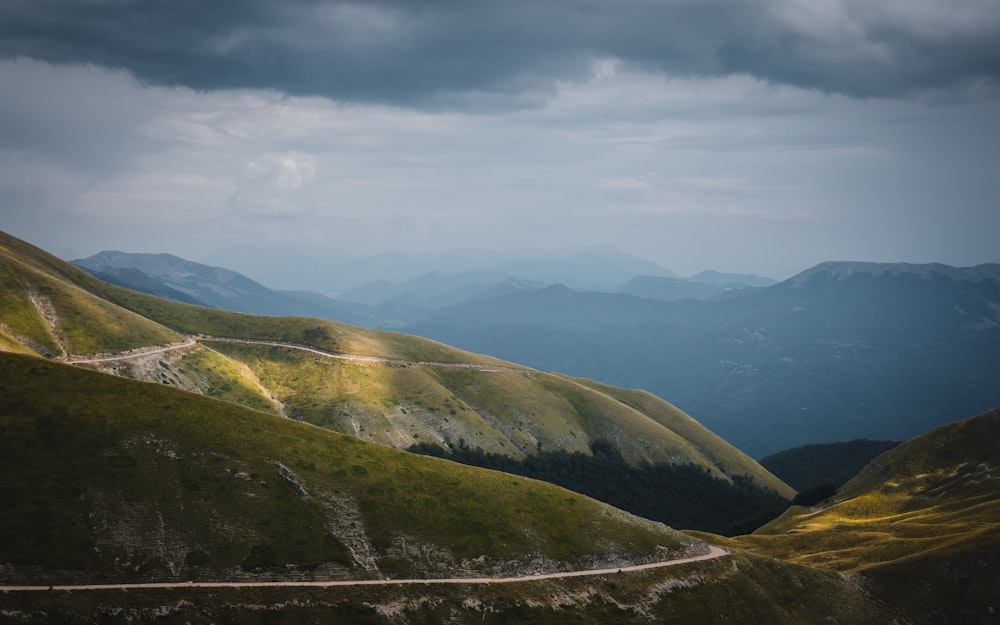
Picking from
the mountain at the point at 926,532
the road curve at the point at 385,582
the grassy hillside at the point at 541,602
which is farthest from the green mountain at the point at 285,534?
the mountain at the point at 926,532

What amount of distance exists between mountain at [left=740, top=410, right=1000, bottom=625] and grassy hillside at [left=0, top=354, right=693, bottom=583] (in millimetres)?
35011

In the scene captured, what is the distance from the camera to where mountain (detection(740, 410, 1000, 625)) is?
348ft

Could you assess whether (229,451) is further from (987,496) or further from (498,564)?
(987,496)

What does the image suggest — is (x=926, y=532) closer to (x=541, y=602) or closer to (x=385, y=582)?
(x=541, y=602)

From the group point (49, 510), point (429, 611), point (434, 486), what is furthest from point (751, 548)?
point (49, 510)

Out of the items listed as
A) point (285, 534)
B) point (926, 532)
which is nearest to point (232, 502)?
point (285, 534)

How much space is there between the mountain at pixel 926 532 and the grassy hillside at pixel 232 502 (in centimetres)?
3501

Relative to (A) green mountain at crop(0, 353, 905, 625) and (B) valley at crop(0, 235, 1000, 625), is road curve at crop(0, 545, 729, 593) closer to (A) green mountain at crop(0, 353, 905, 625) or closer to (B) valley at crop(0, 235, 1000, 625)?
(B) valley at crop(0, 235, 1000, 625)

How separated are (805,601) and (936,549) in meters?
28.6

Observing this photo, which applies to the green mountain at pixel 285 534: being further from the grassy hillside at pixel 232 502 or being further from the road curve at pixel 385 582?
the road curve at pixel 385 582

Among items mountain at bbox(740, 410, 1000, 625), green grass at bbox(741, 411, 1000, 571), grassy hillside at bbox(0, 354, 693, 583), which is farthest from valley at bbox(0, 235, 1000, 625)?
green grass at bbox(741, 411, 1000, 571)

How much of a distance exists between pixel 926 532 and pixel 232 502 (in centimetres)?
12699

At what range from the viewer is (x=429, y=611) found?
8838 cm

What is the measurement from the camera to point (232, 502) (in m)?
95.7
